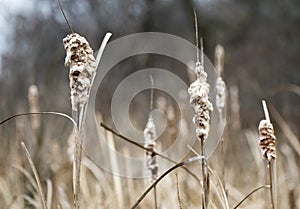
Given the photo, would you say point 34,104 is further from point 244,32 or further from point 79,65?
point 244,32

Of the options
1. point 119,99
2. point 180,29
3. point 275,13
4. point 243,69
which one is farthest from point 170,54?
point 119,99

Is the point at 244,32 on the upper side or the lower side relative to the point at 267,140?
upper

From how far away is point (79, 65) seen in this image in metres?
0.40

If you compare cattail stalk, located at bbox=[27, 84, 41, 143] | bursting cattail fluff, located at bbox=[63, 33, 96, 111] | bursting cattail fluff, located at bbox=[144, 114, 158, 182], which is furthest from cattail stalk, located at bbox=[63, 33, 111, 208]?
cattail stalk, located at bbox=[27, 84, 41, 143]

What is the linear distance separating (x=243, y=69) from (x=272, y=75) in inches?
13.3

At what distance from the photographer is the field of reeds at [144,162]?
43 cm

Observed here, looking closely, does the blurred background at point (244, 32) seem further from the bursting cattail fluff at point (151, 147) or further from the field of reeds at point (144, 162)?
the bursting cattail fluff at point (151, 147)

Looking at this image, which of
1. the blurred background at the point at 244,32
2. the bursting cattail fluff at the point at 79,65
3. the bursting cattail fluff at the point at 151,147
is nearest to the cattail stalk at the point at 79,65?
the bursting cattail fluff at the point at 79,65

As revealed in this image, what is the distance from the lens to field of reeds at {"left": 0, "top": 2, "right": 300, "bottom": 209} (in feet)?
1.41

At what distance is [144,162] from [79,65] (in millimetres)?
388

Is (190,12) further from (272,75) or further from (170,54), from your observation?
(272,75)

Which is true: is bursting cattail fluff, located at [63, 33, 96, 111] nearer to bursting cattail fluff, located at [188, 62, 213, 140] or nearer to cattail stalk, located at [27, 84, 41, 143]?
bursting cattail fluff, located at [188, 62, 213, 140]

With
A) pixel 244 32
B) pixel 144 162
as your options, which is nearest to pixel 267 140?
pixel 144 162

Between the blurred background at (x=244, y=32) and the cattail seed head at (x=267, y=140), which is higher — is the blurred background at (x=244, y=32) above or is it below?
above
